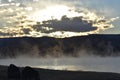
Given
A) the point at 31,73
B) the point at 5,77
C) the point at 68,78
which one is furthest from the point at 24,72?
the point at 68,78

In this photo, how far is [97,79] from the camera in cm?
8856

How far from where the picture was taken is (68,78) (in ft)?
296

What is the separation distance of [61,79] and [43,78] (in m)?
2.71

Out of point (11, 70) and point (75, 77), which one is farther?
point (75, 77)

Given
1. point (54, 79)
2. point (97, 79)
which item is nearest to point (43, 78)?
point (54, 79)

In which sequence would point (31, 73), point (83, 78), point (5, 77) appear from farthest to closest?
point (83, 78) → point (5, 77) → point (31, 73)

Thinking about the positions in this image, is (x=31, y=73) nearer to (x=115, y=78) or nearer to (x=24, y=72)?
(x=24, y=72)

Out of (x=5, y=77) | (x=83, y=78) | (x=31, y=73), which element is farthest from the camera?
(x=83, y=78)

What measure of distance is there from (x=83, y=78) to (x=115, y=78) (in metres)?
4.79

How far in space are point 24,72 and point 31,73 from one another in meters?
1.04

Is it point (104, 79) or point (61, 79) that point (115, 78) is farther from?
point (61, 79)

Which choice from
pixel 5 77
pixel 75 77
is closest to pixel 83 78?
pixel 75 77

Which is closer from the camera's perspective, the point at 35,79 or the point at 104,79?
the point at 35,79

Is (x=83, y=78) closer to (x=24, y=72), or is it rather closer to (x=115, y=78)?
(x=115, y=78)
